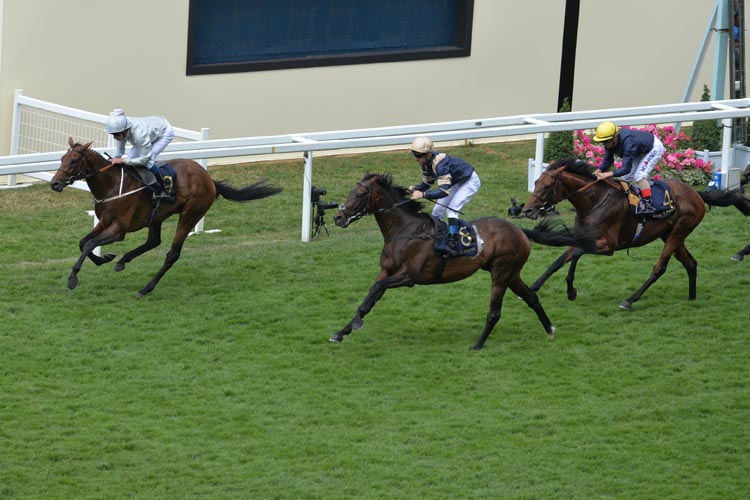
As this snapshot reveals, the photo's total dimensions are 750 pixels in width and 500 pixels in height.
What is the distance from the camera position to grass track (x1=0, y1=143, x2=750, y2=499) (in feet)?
28.5

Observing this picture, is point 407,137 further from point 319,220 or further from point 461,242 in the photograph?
point 461,242

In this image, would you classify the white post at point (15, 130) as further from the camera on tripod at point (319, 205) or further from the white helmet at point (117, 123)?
the white helmet at point (117, 123)

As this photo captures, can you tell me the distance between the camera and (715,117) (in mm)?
14594

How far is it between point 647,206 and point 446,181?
1.88 metres

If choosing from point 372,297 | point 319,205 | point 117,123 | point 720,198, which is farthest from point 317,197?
point 720,198

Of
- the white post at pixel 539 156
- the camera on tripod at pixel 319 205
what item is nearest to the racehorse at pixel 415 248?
the camera on tripod at pixel 319 205

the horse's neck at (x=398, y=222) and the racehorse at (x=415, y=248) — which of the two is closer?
the racehorse at (x=415, y=248)

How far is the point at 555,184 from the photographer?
1140cm

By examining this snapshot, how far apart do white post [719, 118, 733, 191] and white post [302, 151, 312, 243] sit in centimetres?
441

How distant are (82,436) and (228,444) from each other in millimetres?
901

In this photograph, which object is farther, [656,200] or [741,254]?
[741,254]

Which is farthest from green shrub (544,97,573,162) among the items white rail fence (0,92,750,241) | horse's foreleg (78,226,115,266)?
horse's foreleg (78,226,115,266)

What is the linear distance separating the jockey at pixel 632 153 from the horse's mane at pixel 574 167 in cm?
9

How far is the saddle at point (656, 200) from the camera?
11.8m
